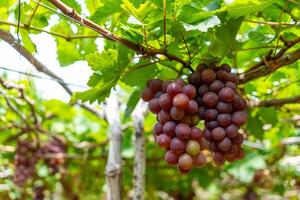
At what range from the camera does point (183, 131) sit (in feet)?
2.92

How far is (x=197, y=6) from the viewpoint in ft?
3.22

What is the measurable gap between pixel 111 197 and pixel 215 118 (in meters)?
0.61

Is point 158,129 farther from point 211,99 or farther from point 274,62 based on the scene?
point 274,62

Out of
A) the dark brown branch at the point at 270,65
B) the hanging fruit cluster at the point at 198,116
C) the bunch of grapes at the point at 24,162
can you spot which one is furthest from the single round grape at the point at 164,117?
the bunch of grapes at the point at 24,162

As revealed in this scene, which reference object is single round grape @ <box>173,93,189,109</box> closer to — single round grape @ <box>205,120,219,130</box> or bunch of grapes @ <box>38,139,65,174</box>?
single round grape @ <box>205,120,219,130</box>

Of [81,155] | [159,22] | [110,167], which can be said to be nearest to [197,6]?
[159,22]

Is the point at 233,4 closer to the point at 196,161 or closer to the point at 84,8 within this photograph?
the point at 196,161

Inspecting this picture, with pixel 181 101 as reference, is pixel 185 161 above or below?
below

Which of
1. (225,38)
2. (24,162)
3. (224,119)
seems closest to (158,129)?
(224,119)

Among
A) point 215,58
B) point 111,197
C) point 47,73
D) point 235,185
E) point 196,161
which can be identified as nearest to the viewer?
point 196,161

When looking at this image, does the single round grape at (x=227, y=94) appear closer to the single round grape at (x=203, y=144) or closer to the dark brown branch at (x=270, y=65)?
the single round grape at (x=203, y=144)

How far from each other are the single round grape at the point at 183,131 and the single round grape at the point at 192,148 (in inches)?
0.6

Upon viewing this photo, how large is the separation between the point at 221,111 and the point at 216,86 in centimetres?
5

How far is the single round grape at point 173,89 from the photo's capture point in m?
0.92
